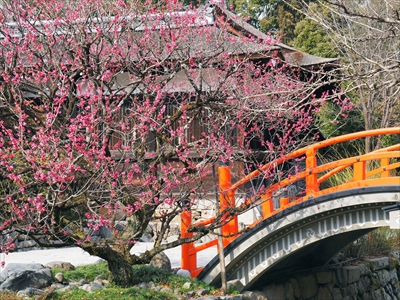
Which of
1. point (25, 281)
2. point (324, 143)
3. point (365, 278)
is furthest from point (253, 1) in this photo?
point (25, 281)

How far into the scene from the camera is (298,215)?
1048 centimetres

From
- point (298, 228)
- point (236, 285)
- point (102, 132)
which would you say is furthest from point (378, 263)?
point (102, 132)

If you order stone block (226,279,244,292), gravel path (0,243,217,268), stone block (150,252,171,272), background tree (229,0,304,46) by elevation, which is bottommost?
stone block (226,279,244,292)

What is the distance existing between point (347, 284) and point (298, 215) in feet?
11.6

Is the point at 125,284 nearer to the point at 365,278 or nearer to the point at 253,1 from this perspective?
the point at 365,278

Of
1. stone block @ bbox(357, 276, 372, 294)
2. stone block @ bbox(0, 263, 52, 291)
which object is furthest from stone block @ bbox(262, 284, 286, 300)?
stone block @ bbox(0, 263, 52, 291)

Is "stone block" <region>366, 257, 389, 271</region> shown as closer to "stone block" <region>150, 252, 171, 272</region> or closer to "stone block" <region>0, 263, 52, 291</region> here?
"stone block" <region>150, 252, 171, 272</region>

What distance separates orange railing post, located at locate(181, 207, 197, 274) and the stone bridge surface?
0.72 ft

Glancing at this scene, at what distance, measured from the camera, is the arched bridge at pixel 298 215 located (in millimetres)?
9906

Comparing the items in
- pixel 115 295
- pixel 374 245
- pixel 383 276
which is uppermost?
pixel 374 245

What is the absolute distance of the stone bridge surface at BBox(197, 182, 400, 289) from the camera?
10008mm

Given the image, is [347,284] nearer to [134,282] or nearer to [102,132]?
[134,282]

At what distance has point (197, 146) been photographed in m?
9.90

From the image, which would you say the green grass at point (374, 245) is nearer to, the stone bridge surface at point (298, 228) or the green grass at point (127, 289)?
the stone bridge surface at point (298, 228)
